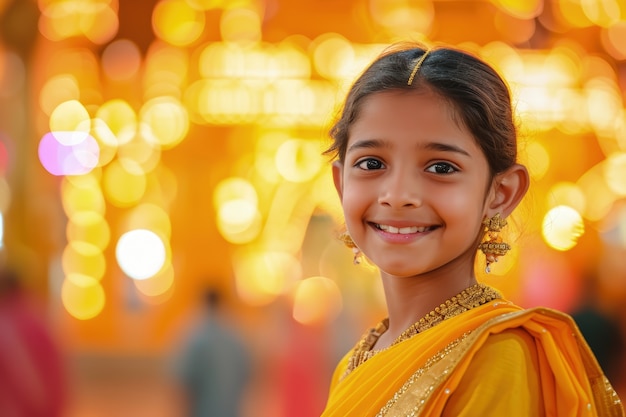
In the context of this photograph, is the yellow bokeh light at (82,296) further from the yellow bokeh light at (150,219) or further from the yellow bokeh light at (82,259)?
the yellow bokeh light at (150,219)

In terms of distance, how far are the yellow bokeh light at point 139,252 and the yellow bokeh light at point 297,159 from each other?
64.8 inches

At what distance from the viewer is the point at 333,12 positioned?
25.3 ft

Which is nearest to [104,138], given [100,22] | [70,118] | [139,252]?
[70,118]

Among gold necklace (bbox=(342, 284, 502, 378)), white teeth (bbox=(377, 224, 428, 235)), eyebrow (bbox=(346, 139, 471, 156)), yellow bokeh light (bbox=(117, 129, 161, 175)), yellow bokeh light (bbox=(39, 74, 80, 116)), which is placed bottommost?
gold necklace (bbox=(342, 284, 502, 378))

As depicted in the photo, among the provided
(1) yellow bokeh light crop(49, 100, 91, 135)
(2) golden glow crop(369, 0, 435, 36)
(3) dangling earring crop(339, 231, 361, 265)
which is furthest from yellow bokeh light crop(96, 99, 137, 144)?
(3) dangling earring crop(339, 231, 361, 265)

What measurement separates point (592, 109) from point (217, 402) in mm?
3544

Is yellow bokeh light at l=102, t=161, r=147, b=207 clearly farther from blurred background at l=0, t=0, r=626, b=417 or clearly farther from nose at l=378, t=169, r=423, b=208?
nose at l=378, t=169, r=423, b=208

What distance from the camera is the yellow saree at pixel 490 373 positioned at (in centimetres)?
127

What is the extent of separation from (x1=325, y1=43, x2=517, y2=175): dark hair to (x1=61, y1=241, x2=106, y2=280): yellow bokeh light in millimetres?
8627

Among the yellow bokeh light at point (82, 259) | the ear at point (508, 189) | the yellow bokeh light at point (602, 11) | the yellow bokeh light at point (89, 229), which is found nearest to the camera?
the ear at point (508, 189)

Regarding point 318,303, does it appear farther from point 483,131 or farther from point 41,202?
point 483,131

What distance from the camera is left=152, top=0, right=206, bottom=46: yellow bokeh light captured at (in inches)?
275

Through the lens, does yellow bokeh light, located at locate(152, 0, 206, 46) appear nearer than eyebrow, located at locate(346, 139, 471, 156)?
No

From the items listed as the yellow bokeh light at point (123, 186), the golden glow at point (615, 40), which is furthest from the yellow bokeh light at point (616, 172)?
the yellow bokeh light at point (123, 186)
